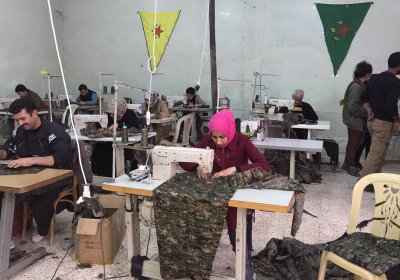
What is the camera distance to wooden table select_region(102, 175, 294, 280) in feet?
6.42

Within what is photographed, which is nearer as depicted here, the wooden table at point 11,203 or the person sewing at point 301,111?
the wooden table at point 11,203

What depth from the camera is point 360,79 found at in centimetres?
500

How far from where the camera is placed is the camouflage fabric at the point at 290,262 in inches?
97.7

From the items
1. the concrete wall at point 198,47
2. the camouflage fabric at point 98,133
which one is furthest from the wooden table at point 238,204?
the concrete wall at point 198,47

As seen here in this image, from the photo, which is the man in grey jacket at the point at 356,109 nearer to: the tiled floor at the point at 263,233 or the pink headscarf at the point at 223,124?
the tiled floor at the point at 263,233

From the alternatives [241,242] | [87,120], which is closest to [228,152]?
[241,242]

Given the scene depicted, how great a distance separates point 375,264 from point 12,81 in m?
7.75

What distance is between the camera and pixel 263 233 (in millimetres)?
3246

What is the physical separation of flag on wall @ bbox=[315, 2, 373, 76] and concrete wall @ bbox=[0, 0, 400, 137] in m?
0.11

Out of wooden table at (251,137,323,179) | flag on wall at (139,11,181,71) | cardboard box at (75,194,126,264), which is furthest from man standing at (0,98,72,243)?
flag on wall at (139,11,181,71)

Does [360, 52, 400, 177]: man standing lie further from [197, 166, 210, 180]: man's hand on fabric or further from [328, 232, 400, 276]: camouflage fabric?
[197, 166, 210, 180]: man's hand on fabric

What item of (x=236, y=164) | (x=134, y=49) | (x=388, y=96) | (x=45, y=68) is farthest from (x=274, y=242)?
(x=45, y=68)

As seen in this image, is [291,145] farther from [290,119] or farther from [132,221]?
[132,221]

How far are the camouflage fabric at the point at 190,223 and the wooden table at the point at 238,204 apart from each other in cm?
7
